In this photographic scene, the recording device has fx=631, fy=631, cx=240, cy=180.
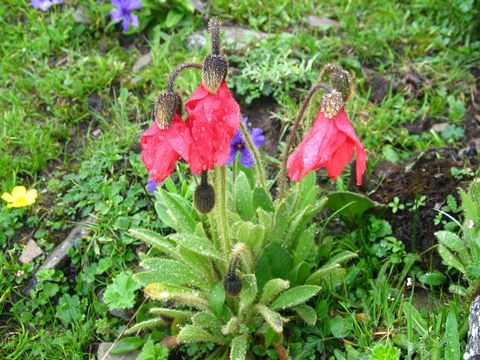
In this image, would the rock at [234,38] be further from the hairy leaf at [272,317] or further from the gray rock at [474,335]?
the gray rock at [474,335]

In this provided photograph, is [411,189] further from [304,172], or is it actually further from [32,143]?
[32,143]

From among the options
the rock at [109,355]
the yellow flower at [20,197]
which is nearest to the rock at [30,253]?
the yellow flower at [20,197]

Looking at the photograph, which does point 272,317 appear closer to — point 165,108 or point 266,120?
point 165,108

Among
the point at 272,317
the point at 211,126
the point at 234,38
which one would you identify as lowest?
the point at 272,317

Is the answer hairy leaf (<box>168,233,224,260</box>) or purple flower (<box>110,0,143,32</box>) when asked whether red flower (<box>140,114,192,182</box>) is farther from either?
purple flower (<box>110,0,143,32</box>)

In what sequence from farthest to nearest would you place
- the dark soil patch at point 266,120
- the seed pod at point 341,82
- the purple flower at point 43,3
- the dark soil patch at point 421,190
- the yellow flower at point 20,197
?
the purple flower at point 43,3 → the dark soil patch at point 266,120 → the yellow flower at point 20,197 → the dark soil patch at point 421,190 → the seed pod at point 341,82

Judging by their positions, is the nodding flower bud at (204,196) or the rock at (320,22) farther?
the rock at (320,22)

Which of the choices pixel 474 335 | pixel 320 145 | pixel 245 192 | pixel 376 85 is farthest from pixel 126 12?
pixel 474 335
